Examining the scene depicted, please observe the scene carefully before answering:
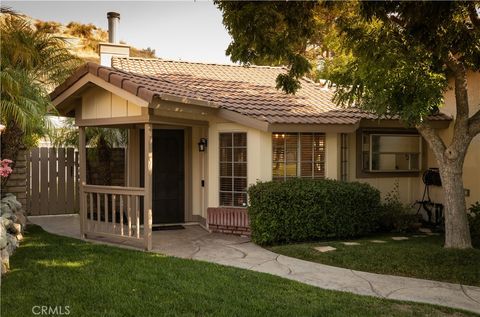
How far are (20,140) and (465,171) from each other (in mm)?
10230

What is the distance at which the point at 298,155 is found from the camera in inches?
375

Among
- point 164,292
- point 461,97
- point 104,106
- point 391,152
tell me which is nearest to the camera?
point 164,292


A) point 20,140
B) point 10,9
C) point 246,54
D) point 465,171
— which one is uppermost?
point 10,9

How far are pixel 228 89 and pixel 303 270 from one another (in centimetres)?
547

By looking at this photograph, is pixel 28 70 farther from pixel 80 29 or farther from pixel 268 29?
pixel 80 29

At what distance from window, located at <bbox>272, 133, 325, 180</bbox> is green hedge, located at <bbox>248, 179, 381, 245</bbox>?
69cm

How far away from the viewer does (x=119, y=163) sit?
12.1 metres

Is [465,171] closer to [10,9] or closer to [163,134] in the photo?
[163,134]

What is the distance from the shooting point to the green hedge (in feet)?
26.8

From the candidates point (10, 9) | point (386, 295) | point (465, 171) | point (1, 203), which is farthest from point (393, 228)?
point (10, 9)

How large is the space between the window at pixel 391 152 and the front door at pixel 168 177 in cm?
460

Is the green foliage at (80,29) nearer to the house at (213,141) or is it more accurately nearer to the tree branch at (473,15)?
the house at (213,141)

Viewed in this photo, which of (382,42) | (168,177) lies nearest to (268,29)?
(382,42)

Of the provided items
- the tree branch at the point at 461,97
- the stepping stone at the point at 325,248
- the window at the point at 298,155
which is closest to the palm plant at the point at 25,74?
the window at the point at 298,155
